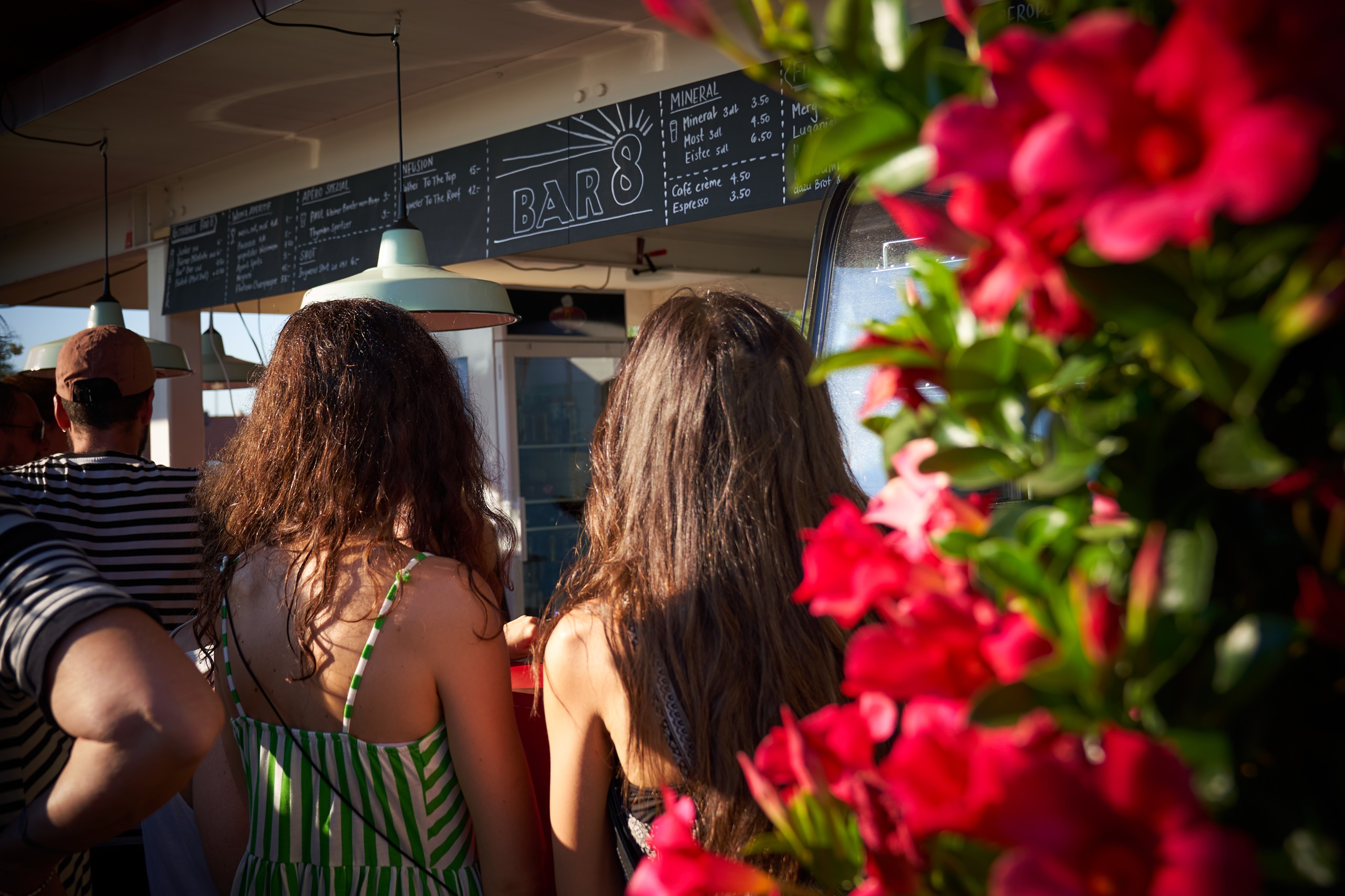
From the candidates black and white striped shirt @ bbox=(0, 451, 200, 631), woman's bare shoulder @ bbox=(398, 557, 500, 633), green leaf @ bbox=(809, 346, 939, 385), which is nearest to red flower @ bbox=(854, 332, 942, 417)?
green leaf @ bbox=(809, 346, 939, 385)

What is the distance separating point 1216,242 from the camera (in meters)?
0.30

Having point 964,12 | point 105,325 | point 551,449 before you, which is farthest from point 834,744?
→ point 551,449

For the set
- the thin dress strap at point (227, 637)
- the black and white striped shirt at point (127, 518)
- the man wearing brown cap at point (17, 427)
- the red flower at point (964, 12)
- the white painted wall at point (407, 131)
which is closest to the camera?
the red flower at point (964, 12)

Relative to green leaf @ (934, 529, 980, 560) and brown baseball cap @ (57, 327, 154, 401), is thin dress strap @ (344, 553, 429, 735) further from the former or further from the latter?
brown baseball cap @ (57, 327, 154, 401)

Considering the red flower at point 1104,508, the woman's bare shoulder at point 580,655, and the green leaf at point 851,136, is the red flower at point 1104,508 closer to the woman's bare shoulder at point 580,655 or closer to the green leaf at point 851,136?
the green leaf at point 851,136

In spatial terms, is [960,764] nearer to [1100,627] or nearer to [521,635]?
[1100,627]

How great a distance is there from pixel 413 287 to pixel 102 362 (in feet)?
2.99

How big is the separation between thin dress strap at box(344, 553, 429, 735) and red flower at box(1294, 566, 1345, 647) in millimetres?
1073

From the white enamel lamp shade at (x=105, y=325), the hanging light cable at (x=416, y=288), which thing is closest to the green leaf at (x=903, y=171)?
the hanging light cable at (x=416, y=288)

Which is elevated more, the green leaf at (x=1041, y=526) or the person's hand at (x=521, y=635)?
the green leaf at (x=1041, y=526)

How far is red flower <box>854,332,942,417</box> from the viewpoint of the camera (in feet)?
1.28

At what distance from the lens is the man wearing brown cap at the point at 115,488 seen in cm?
213

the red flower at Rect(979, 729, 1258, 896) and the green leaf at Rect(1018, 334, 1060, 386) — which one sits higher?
the green leaf at Rect(1018, 334, 1060, 386)

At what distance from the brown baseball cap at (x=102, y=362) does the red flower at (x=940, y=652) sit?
2.39 meters
